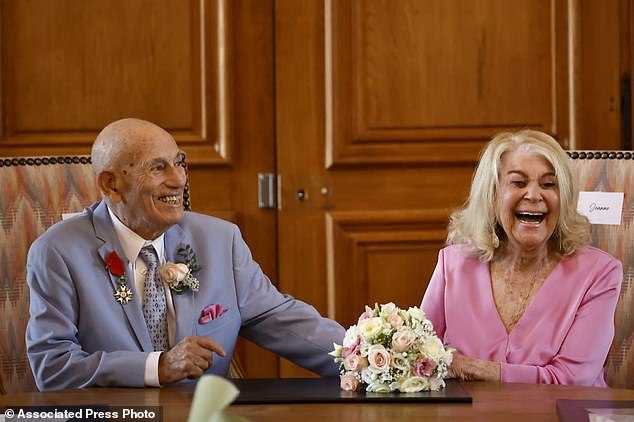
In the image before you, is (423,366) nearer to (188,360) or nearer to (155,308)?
(188,360)

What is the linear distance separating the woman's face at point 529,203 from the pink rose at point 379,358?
75 centimetres

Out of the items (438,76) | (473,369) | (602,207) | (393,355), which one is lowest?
(473,369)

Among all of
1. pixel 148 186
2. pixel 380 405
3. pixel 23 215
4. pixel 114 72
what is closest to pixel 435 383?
pixel 380 405

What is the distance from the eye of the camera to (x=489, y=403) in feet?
6.19

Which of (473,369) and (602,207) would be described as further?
(602,207)

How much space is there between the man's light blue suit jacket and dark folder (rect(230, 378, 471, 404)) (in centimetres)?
32

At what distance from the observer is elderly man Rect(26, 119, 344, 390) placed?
233 centimetres

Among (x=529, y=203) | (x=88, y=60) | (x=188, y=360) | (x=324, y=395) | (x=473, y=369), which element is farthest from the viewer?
(x=88, y=60)

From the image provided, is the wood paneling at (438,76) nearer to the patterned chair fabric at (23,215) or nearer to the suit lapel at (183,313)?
the patterned chair fabric at (23,215)

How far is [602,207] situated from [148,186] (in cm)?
124

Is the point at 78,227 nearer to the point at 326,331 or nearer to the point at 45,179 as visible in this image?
the point at 45,179

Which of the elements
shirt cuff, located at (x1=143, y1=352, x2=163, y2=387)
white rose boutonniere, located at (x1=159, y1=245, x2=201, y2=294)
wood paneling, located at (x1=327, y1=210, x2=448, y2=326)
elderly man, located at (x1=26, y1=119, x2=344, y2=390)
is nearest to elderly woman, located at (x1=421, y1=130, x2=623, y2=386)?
elderly man, located at (x1=26, y1=119, x2=344, y2=390)

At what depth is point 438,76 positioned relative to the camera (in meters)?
3.61

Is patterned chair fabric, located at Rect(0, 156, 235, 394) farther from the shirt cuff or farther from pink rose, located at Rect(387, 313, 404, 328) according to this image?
pink rose, located at Rect(387, 313, 404, 328)
